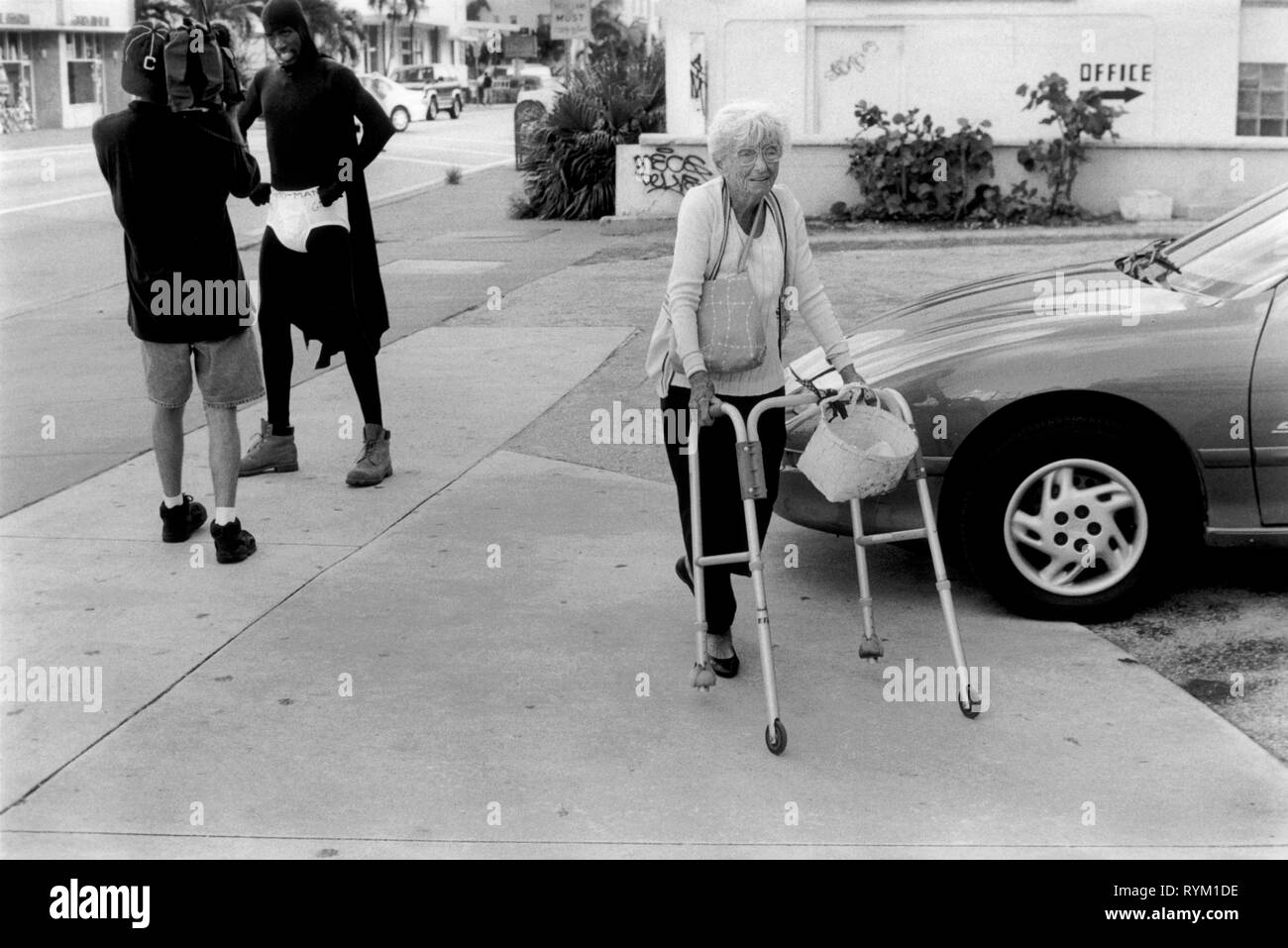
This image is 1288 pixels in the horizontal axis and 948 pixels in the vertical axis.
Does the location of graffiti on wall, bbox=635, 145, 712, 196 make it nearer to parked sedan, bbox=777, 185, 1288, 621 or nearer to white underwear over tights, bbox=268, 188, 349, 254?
white underwear over tights, bbox=268, 188, 349, 254

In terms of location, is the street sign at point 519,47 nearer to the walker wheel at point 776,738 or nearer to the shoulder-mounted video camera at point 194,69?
the shoulder-mounted video camera at point 194,69

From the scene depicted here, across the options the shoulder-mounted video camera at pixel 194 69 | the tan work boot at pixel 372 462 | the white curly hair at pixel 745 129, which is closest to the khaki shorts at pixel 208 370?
the shoulder-mounted video camera at pixel 194 69

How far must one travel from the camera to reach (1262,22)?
16.8 meters

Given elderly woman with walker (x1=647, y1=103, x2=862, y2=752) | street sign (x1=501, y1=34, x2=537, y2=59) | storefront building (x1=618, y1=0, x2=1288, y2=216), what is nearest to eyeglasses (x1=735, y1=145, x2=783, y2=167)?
elderly woman with walker (x1=647, y1=103, x2=862, y2=752)

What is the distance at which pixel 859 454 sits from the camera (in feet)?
14.6

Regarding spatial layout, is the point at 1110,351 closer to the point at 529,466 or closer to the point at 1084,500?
the point at 1084,500

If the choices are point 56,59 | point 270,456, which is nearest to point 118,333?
point 270,456

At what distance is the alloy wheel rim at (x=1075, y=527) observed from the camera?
5324 mm

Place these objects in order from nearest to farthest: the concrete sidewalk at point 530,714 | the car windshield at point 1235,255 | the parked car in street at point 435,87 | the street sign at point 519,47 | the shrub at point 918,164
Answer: the concrete sidewalk at point 530,714 < the car windshield at point 1235,255 < the shrub at point 918,164 < the street sign at point 519,47 < the parked car in street at point 435,87

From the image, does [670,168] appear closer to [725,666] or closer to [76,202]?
[76,202]

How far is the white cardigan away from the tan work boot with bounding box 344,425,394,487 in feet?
8.47

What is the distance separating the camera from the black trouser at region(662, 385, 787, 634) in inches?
194

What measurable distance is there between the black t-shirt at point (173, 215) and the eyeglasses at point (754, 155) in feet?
7.95

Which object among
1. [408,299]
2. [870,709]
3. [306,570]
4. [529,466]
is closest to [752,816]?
[870,709]
